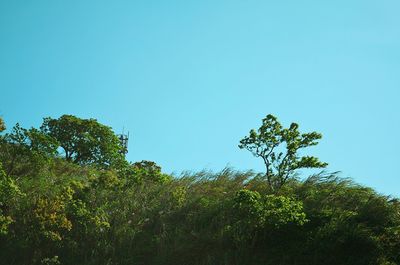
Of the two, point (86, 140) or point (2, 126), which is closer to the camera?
point (2, 126)

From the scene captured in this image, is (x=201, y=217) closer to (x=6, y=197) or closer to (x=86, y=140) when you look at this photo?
(x=6, y=197)

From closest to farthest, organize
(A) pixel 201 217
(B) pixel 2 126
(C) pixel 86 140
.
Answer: (A) pixel 201 217 → (B) pixel 2 126 → (C) pixel 86 140

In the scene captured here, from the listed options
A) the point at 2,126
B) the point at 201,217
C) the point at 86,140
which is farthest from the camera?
the point at 86,140

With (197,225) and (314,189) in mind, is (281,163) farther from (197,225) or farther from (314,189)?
(197,225)

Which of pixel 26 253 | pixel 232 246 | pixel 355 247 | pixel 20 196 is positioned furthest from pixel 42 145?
pixel 355 247

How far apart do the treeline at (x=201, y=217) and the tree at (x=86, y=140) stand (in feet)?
31.5

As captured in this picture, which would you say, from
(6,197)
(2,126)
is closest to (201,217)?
(6,197)

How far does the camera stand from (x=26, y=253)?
1306 centimetres

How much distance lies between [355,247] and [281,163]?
375 cm

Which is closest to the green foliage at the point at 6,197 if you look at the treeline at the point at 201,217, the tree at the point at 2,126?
the treeline at the point at 201,217

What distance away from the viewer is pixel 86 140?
87.9 feet

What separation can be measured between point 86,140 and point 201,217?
1548 cm

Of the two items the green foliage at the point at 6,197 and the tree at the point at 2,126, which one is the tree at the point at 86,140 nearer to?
the tree at the point at 2,126

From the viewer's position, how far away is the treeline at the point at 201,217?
1122 centimetres
